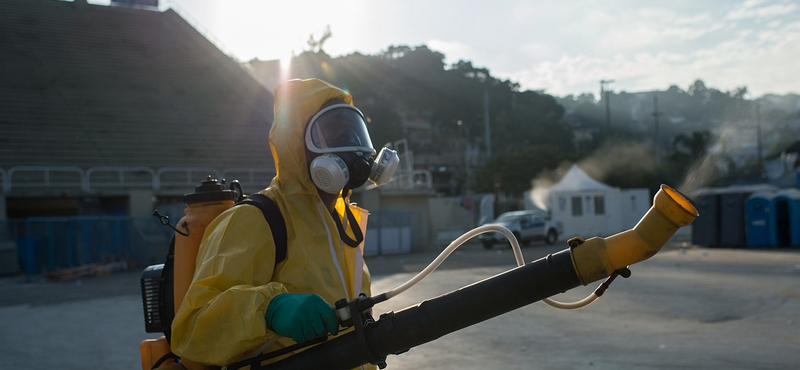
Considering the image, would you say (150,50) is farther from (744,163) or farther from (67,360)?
(744,163)

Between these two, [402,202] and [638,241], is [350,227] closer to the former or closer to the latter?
[638,241]

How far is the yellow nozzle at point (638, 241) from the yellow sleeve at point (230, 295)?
2.99ft

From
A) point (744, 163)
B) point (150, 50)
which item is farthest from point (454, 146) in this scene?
point (150, 50)

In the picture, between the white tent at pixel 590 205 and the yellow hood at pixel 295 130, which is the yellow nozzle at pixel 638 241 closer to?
the yellow hood at pixel 295 130

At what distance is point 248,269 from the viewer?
1.93 m

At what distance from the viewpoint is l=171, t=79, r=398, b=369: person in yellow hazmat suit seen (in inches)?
72.1

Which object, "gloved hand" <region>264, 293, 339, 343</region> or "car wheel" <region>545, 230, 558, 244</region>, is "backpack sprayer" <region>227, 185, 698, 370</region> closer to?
A: "gloved hand" <region>264, 293, 339, 343</region>

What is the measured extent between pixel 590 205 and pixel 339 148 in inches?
1094

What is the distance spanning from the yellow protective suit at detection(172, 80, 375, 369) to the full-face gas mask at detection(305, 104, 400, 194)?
0.18 ft

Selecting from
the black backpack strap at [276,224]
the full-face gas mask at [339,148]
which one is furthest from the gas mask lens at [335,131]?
the black backpack strap at [276,224]

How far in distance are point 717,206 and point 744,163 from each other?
37.7m

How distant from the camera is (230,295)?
5.98 ft

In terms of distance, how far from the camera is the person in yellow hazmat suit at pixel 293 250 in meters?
1.83

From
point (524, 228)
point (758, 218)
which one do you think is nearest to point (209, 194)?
point (758, 218)
